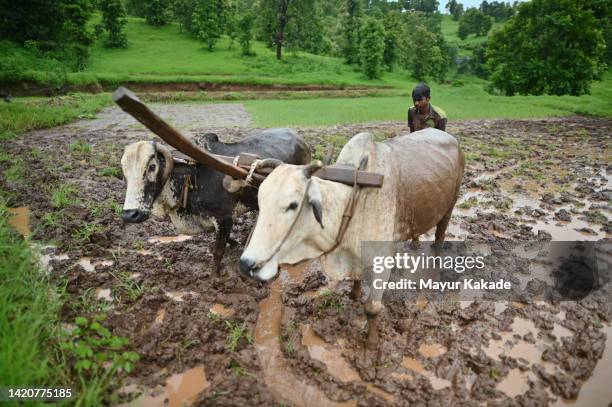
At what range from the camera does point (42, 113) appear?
1381cm

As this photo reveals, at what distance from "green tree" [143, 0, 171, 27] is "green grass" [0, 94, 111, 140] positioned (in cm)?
2992

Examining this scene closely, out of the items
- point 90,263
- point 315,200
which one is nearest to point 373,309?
point 315,200

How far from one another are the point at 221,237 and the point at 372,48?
121 ft

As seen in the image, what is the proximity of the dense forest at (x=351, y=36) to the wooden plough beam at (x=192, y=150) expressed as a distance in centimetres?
2437

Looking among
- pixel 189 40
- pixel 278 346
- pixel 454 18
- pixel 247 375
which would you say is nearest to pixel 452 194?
pixel 278 346

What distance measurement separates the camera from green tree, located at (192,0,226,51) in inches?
1492

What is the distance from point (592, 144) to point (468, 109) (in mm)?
10152

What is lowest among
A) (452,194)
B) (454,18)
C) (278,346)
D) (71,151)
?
(278,346)

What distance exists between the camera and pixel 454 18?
9575cm

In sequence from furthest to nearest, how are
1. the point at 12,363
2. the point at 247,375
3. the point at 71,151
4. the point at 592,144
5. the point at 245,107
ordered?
the point at 245,107
the point at 592,144
the point at 71,151
the point at 247,375
the point at 12,363

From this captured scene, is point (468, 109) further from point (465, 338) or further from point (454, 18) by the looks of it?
point (454, 18)

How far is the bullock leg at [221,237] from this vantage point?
13.5 feet

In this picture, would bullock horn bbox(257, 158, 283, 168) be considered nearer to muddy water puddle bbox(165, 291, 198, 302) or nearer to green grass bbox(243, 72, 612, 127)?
muddy water puddle bbox(165, 291, 198, 302)

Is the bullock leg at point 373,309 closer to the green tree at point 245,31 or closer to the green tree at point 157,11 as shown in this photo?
the green tree at point 245,31
